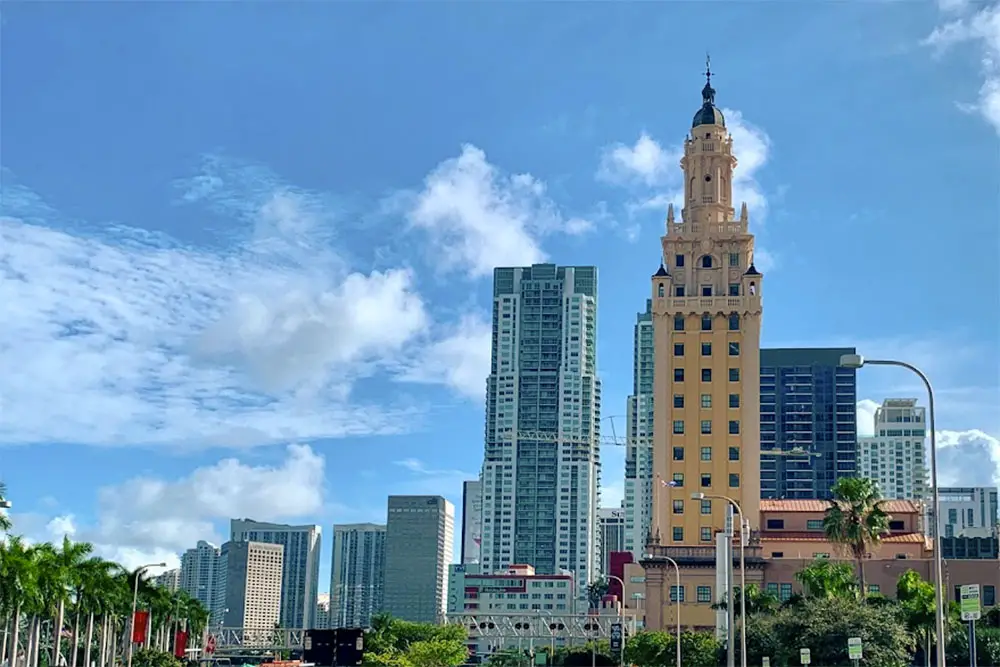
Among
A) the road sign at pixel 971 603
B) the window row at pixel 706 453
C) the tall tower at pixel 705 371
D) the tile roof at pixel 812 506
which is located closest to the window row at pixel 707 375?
the tall tower at pixel 705 371

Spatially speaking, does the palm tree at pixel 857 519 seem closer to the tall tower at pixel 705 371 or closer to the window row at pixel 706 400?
the tall tower at pixel 705 371

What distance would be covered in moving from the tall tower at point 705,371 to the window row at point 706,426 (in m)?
0.11

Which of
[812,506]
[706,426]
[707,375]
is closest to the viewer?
[706,426]

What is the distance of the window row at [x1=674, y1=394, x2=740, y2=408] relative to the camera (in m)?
140

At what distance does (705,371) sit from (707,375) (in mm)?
491

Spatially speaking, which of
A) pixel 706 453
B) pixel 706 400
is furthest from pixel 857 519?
pixel 706 400

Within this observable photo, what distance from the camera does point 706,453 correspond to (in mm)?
138875

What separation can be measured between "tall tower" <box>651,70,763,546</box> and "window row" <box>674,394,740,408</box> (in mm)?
108

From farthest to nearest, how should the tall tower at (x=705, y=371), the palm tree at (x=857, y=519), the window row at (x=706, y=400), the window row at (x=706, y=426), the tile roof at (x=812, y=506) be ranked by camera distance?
the tile roof at (x=812, y=506) → the window row at (x=706, y=400) → the window row at (x=706, y=426) → the tall tower at (x=705, y=371) → the palm tree at (x=857, y=519)

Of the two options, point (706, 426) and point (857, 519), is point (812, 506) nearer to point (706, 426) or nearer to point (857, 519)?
point (706, 426)

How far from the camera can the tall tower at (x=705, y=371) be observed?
A: 451ft

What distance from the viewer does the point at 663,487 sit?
13650 centimetres

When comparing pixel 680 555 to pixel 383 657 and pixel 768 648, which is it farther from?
pixel 768 648

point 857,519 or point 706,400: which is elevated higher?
point 706,400
